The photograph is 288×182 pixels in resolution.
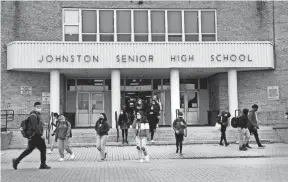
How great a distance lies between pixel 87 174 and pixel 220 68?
16.8 m

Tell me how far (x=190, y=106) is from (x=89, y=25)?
8.97 meters

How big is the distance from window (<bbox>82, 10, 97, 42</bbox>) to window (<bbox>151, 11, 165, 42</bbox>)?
11.8ft

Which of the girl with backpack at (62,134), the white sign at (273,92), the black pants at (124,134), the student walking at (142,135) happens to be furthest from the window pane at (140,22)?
the student walking at (142,135)

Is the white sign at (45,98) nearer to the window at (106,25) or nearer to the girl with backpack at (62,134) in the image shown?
the window at (106,25)

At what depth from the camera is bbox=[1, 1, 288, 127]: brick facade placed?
26.7m

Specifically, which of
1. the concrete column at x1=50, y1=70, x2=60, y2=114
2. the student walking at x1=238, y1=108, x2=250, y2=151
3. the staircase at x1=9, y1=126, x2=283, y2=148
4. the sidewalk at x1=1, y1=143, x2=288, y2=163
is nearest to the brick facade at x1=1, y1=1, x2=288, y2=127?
the concrete column at x1=50, y1=70, x2=60, y2=114

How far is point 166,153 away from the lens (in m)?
17.3

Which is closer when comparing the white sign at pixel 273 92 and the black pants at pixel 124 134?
the black pants at pixel 124 134

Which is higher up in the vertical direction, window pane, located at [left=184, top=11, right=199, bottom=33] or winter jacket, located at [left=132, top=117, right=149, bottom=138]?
window pane, located at [left=184, top=11, right=199, bottom=33]

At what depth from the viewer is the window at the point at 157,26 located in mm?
27891

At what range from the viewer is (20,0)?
26.9 metres

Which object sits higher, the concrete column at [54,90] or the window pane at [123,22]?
the window pane at [123,22]

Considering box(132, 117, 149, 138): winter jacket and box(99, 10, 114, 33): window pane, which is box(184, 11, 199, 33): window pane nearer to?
box(99, 10, 114, 33): window pane

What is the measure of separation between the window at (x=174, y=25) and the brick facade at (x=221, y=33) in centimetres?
51
